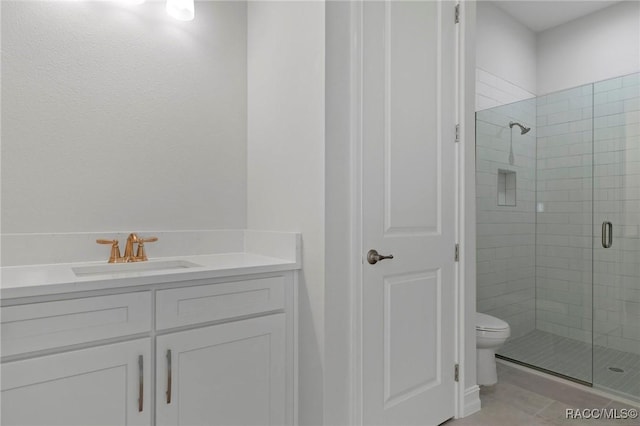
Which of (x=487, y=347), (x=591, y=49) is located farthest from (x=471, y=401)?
(x=591, y=49)

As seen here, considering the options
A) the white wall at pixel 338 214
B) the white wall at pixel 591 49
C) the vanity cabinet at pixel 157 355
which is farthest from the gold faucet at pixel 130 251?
the white wall at pixel 591 49

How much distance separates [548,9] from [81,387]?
3.98m

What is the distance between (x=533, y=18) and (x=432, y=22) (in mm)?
2043

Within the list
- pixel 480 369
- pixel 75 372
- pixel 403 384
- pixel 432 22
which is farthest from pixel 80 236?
pixel 480 369

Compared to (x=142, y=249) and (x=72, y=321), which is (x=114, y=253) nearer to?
(x=142, y=249)

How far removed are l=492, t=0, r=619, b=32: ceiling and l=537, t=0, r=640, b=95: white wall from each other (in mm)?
77

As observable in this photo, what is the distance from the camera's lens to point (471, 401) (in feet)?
6.46

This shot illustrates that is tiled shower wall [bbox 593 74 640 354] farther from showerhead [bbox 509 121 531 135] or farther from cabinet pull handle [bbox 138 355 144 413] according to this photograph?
cabinet pull handle [bbox 138 355 144 413]

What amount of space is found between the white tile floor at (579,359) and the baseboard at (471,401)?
88 cm

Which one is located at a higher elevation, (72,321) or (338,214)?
(338,214)

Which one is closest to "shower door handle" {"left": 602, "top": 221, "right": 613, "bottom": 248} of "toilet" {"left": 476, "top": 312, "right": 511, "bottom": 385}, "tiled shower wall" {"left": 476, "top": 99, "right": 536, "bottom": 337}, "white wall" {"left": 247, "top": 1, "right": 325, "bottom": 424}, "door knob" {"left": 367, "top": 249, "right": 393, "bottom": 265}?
"tiled shower wall" {"left": 476, "top": 99, "right": 536, "bottom": 337}

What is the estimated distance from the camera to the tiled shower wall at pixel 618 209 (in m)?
2.39

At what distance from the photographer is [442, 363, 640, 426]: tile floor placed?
1895mm

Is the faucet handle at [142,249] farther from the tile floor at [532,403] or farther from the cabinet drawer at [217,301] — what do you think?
the tile floor at [532,403]
